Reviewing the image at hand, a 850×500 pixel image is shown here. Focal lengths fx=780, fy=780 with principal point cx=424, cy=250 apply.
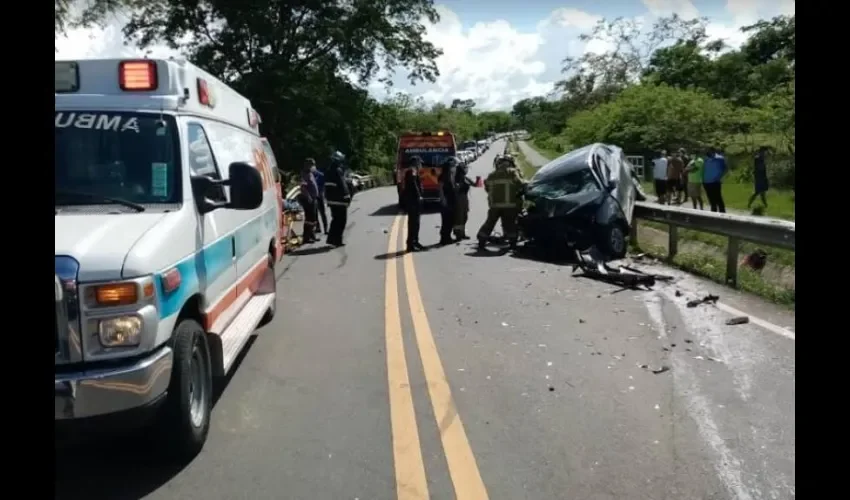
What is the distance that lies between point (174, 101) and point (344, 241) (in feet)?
36.3

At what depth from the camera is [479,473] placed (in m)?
4.30

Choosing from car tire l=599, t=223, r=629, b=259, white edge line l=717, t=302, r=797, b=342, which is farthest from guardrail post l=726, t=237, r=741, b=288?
car tire l=599, t=223, r=629, b=259

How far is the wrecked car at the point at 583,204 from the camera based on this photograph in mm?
12305

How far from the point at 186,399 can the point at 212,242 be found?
1307 millimetres

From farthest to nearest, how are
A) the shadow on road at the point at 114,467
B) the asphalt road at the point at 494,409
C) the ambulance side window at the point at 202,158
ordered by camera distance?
the ambulance side window at the point at 202,158 < the asphalt road at the point at 494,409 < the shadow on road at the point at 114,467

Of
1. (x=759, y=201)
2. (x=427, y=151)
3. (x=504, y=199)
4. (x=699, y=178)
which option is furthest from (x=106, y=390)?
(x=427, y=151)

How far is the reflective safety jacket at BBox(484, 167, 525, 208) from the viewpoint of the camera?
14375mm

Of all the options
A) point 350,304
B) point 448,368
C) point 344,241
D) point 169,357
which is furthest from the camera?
point 344,241

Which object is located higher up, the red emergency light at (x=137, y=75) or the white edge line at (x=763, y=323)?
the red emergency light at (x=137, y=75)

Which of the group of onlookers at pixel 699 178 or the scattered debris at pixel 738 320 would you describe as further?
the group of onlookers at pixel 699 178

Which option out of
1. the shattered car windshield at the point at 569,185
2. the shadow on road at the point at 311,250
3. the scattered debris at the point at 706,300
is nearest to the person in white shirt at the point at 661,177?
the shattered car windshield at the point at 569,185

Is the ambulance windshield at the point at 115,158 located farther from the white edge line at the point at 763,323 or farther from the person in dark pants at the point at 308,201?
the person in dark pants at the point at 308,201

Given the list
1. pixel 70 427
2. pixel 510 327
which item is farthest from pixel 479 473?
pixel 510 327
